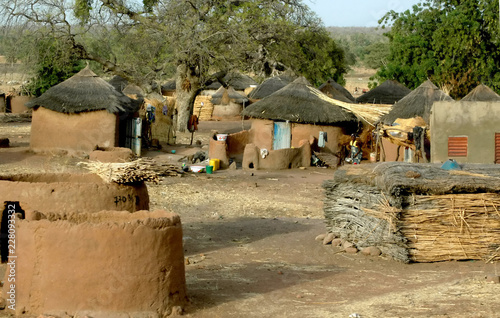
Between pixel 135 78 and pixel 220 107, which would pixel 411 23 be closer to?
pixel 220 107

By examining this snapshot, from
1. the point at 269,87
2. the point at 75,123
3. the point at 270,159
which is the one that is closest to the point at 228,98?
the point at 269,87

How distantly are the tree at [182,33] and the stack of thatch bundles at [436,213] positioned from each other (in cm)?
1965

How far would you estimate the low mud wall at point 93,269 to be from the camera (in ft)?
22.0

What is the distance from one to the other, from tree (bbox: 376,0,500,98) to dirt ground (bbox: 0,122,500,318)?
19030 mm

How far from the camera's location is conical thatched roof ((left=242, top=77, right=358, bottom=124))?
23.6 m

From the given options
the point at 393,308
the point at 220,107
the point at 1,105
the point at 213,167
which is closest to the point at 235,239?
the point at 393,308

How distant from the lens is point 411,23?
1446 inches

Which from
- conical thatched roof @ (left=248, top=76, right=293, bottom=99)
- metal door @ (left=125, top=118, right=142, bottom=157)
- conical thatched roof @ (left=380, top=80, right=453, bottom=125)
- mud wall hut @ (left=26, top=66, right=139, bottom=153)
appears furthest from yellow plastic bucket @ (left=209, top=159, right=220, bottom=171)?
conical thatched roof @ (left=248, top=76, right=293, bottom=99)

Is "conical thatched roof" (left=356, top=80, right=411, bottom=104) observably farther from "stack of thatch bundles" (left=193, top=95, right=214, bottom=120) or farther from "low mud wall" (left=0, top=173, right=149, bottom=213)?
"low mud wall" (left=0, top=173, right=149, bottom=213)

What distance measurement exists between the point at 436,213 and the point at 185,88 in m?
22.8

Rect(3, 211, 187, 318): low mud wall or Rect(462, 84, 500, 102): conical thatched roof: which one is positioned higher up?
Rect(462, 84, 500, 102): conical thatched roof

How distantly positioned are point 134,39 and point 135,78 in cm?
179

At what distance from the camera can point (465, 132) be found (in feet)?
56.5

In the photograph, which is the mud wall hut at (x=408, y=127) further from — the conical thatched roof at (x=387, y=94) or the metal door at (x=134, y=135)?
the conical thatched roof at (x=387, y=94)
